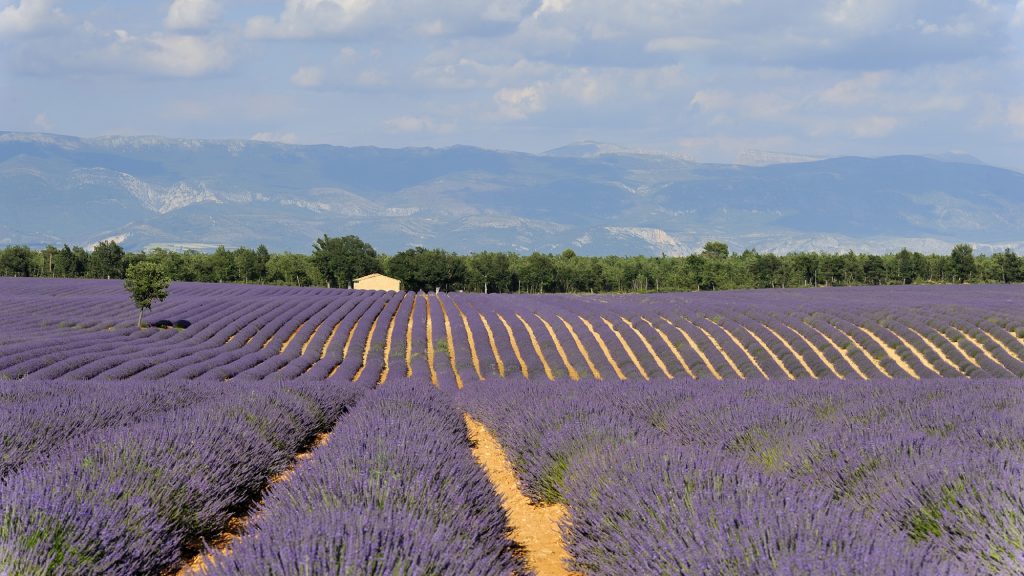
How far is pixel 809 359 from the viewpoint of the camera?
79.7ft

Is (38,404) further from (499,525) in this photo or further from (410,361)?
(410,361)

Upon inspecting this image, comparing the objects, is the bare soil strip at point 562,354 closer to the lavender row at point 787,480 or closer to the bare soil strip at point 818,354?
the bare soil strip at point 818,354

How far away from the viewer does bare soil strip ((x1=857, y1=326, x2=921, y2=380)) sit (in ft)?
77.4

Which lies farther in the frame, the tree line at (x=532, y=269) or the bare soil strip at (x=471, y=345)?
the tree line at (x=532, y=269)

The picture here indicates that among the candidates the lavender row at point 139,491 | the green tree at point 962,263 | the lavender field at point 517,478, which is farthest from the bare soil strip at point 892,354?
the green tree at point 962,263

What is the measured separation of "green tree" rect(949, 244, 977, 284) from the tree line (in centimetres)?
10

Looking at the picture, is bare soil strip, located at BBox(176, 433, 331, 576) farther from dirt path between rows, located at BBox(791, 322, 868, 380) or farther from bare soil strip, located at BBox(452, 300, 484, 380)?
dirt path between rows, located at BBox(791, 322, 868, 380)

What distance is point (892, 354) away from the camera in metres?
25.8

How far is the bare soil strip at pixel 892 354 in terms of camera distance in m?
23.6

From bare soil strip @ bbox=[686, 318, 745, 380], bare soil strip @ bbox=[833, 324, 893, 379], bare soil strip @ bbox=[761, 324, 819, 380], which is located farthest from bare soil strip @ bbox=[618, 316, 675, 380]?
bare soil strip @ bbox=[833, 324, 893, 379]

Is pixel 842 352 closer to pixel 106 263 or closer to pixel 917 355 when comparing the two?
pixel 917 355

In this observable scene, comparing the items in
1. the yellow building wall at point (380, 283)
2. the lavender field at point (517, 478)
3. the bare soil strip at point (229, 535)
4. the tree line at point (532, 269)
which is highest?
the tree line at point (532, 269)

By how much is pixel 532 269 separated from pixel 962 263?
139 ft

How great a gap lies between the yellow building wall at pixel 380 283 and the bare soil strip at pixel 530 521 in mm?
73954
